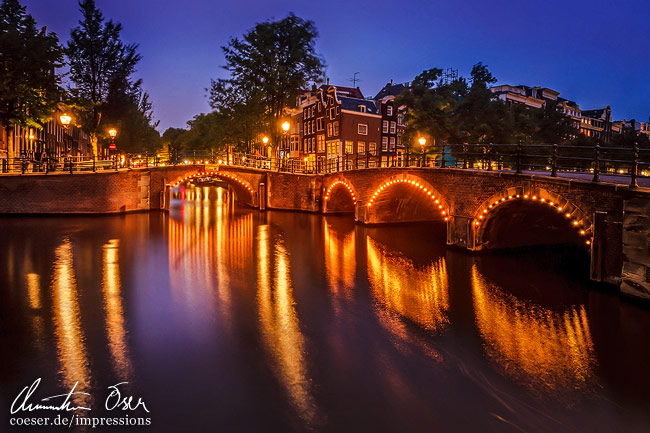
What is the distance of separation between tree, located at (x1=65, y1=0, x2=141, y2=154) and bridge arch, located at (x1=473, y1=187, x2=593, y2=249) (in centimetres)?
3151

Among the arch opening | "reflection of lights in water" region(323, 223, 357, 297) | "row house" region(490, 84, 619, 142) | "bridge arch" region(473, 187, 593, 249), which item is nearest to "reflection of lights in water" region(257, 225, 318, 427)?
"reflection of lights in water" region(323, 223, 357, 297)

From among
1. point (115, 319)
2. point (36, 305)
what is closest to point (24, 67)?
point (36, 305)

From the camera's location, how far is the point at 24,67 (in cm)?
2811

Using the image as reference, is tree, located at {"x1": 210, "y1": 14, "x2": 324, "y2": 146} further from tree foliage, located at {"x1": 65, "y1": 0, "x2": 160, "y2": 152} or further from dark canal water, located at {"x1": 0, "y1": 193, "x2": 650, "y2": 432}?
dark canal water, located at {"x1": 0, "y1": 193, "x2": 650, "y2": 432}

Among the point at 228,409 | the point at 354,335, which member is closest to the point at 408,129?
the point at 354,335

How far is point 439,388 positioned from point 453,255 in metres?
11.5

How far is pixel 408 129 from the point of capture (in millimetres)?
40188

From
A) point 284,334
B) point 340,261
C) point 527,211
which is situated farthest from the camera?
point 527,211

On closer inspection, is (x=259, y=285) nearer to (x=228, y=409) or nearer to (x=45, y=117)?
(x=228, y=409)

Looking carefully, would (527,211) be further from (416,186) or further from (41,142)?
(41,142)

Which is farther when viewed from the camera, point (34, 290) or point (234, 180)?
point (234, 180)

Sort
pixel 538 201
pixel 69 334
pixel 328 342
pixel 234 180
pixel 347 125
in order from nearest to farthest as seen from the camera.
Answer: pixel 328 342 < pixel 69 334 < pixel 538 201 < pixel 234 180 < pixel 347 125

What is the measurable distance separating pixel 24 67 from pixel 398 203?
79.7 feet

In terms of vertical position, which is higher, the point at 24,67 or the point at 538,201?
the point at 24,67
